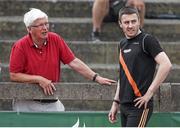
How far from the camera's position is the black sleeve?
5605mm

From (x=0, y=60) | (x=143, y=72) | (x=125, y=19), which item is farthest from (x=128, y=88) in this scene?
(x=0, y=60)

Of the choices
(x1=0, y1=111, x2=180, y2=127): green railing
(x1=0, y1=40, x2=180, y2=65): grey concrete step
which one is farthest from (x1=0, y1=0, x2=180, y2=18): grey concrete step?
(x1=0, y1=111, x2=180, y2=127): green railing

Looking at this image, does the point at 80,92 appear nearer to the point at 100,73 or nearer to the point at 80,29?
the point at 100,73

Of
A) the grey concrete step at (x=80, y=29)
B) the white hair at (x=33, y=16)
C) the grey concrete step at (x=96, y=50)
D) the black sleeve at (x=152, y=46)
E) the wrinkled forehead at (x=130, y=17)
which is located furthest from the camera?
the grey concrete step at (x=80, y=29)

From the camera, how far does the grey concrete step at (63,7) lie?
1084 centimetres

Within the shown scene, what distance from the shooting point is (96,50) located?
9852 mm

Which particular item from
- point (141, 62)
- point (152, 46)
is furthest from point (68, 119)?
point (152, 46)

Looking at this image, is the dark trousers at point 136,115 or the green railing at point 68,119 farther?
the green railing at point 68,119

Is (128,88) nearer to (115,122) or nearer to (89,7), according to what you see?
(115,122)

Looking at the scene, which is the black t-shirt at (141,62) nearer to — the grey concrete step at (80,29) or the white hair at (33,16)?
the white hair at (33,16)

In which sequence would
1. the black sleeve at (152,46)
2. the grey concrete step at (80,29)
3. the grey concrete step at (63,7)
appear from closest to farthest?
the black sleeve at (152,46) < the grey concrete step at (80,29) < the grey concrete step at (63,7)

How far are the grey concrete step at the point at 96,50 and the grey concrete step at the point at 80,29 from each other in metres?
0.56

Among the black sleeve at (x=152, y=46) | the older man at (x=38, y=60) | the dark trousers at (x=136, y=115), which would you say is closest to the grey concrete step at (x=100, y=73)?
the older man at (x=38, y=60)

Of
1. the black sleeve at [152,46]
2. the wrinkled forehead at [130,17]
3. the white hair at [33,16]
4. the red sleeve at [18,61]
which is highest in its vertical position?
the wrinkled forehead at [130,17]
